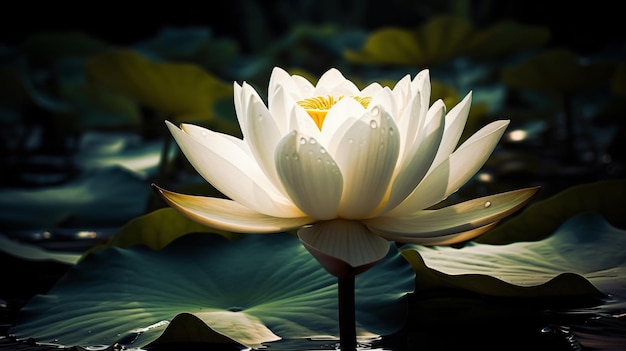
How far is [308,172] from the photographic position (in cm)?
63

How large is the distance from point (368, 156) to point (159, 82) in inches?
42.5

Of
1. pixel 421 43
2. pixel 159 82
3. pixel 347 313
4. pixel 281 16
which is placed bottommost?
pixel 347 313

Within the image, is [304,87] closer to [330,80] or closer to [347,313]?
[330,80]

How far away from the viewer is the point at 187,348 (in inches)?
29.9

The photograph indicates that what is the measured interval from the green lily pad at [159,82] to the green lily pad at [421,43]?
3.18 feet

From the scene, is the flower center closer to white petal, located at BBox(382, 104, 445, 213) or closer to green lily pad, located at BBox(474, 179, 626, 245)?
white petal, located at BBox(382, 104, 445, 213)

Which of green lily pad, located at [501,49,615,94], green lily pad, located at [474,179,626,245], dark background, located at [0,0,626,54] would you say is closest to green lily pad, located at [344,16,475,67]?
green lily pad, located at [501,49,615,94]

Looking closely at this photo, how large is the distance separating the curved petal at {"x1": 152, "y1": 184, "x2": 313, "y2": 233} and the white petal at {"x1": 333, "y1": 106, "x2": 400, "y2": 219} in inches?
2.2

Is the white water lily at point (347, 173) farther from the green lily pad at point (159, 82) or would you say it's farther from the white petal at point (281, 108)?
the green lily pad at point (159, 82)

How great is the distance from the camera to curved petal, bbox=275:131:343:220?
2.05ft

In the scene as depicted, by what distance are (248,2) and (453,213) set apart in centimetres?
427

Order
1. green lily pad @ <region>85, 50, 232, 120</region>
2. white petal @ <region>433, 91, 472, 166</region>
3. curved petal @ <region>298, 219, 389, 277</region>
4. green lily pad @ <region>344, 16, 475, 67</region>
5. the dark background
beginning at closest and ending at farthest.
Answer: curved petal @ <region>298, 219, 389, 277</region>
white petal @ <region>433, 91, 472, 166</region>
green lily pad @ <region>85, 50, 232, 120</region>
green lily pad @ <region>344, 16, 475, 67</region>
the dark background

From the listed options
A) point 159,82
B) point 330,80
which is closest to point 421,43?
Answer: point 159,82

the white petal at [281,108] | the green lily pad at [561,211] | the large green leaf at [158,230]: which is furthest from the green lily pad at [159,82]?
the white petal at [281,108]
